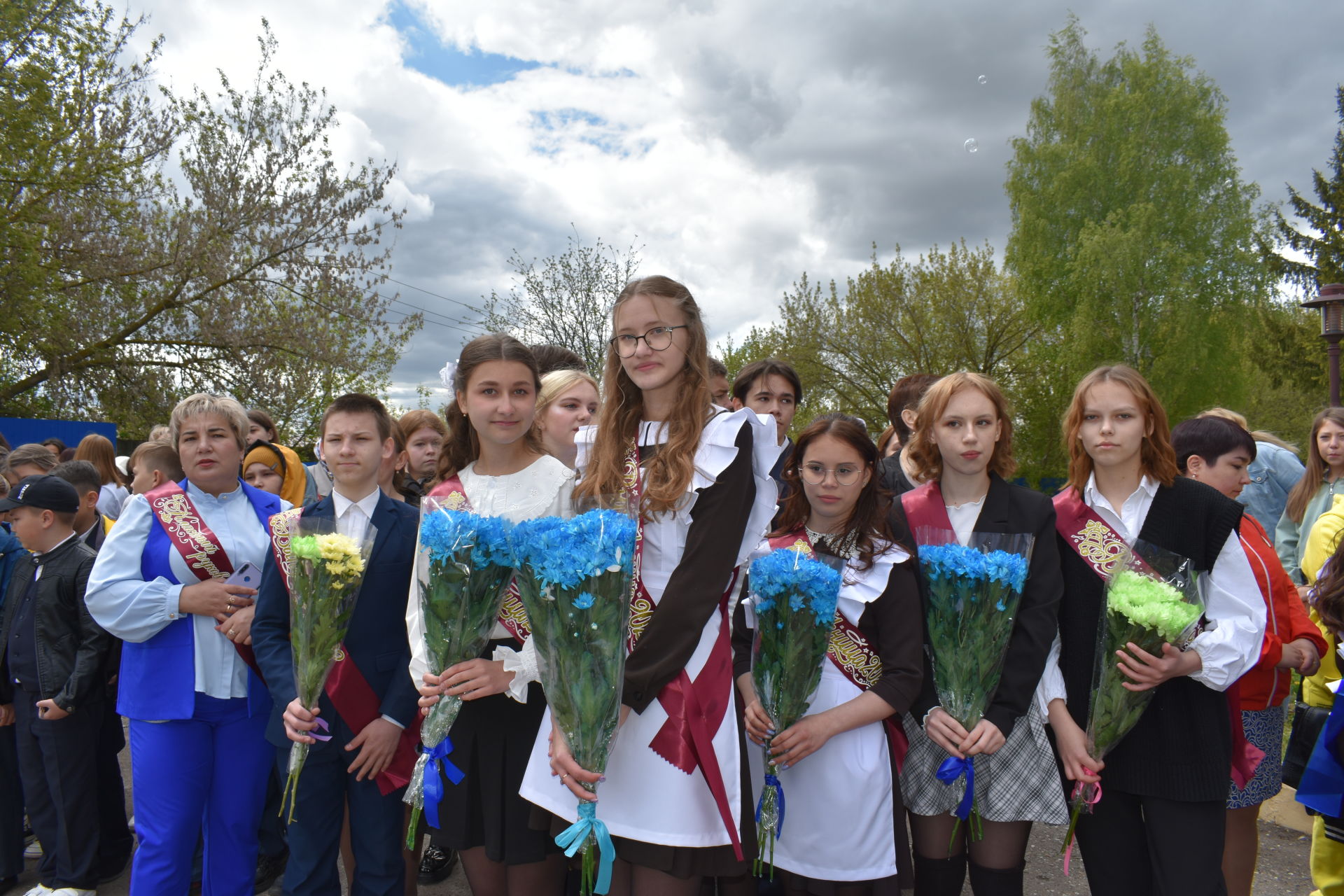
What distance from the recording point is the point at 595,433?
239 cm

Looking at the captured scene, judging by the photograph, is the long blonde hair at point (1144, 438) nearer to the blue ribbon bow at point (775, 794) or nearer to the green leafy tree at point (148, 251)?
the blue ribbon bow at point (775, 794)

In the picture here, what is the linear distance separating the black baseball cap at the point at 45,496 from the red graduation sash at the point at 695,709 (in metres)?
3.41

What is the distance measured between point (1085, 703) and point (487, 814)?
183cm

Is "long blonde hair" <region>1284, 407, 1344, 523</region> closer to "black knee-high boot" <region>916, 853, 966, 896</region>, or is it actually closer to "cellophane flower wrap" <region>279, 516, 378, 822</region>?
"black knee-high boot" <region>916, 853, 966, 896</region>

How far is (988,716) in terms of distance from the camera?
242 cm

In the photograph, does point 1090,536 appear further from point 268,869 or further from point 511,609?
point 268,869

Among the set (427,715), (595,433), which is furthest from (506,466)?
(427,715)

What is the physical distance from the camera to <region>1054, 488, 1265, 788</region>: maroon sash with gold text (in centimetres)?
256

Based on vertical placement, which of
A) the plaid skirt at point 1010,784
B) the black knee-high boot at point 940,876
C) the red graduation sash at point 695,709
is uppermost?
the red graduation sash at point 695,709

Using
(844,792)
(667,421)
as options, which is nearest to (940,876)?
(844,792)

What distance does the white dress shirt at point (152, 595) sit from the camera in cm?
307

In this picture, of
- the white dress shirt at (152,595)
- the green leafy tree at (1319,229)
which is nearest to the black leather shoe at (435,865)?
the white dress shirt at (152,595)

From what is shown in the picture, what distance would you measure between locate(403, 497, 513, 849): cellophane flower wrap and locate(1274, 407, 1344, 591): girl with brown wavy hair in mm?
4864

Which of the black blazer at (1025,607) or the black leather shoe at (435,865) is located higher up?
the black blazer at (1025,607)
